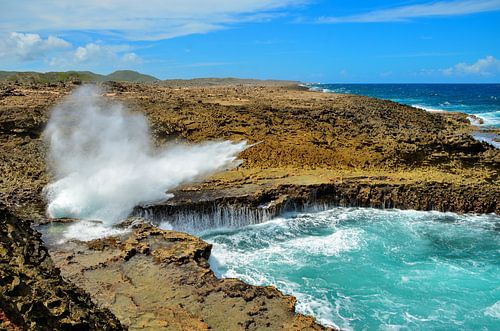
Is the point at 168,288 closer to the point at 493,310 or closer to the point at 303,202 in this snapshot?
the point at 493,310

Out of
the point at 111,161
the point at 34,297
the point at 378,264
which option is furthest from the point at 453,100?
the point at 34,297

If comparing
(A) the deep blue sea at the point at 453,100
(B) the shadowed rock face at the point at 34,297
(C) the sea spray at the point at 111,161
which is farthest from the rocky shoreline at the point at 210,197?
(A) the deep blue sea at the point at 453,100

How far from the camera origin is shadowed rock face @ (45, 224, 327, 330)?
24.8 ft

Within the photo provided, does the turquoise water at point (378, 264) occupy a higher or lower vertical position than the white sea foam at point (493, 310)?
higher

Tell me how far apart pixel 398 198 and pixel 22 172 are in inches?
506

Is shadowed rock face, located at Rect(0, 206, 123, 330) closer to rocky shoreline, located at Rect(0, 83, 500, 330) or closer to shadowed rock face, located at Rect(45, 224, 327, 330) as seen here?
rocky shoreline, located at Rect(0, 83, 500, 330)

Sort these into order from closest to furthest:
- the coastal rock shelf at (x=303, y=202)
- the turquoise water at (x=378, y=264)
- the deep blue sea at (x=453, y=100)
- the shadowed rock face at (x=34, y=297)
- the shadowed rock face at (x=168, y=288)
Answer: the shadowed rock face at (x=34, y=297), the shadowed rock face at (x=168, y=288), the turquoise water at (x=378, y=264), the coastal rock shelf at (x=303, y=202), the deep blue sea at (x=453, y=100)

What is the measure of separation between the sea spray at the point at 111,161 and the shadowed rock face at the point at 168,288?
9.86ft

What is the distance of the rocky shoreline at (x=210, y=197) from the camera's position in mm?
6512

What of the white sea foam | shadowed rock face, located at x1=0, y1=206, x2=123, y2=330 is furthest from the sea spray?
the white sea foam

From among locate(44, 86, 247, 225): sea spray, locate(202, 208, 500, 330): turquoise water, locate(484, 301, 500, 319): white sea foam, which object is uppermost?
locate(44, 86, 247, 225): sea spray

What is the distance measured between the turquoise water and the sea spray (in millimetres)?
3203

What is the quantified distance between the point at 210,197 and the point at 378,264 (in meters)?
5.50

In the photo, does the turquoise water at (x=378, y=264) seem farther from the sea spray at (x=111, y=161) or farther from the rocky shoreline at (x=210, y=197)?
the sea spray at (x=111, y=161)
